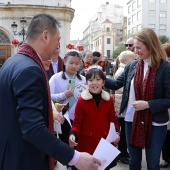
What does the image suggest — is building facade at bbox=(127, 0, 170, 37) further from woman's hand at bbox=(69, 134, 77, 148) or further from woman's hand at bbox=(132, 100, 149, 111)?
woman's hand at bbox=(69, 134, 77, 148)

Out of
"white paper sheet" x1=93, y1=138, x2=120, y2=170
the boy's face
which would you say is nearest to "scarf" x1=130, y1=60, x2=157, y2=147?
the boy's face

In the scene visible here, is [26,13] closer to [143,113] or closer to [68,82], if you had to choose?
[68,82]

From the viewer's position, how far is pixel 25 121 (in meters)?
1.60

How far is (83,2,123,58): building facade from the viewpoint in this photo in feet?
246

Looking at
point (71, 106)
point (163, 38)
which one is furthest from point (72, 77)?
point (163, 38)

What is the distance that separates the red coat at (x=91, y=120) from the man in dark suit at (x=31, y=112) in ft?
3.97

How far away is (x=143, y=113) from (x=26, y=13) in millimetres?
21688

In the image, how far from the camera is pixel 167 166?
441 cm

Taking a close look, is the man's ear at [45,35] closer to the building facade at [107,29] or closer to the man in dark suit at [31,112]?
the man in dark suit at [31,112]

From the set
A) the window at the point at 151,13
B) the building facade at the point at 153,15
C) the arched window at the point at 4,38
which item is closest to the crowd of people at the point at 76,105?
the arched window at the point at 4,38

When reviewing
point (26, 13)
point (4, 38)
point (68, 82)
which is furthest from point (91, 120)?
point (4, 38)

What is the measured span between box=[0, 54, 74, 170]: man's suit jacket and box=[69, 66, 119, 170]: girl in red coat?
1276 millimetres

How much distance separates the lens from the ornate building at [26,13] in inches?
894

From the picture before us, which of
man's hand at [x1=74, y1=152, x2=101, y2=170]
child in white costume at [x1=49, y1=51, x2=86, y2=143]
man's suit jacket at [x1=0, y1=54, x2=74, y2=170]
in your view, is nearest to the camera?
man's suit jacket at [x1=0, y1=54, x2=74, y2=170]
